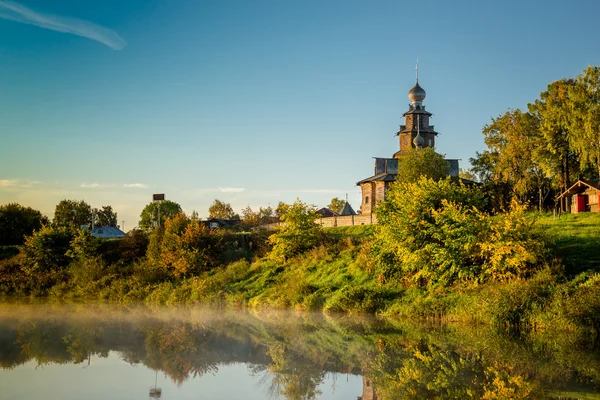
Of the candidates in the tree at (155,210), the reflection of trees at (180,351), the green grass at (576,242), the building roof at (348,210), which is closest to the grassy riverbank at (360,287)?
the green grass at (576,242)

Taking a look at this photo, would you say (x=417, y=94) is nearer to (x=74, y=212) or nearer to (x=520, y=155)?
(x=520, y=155)

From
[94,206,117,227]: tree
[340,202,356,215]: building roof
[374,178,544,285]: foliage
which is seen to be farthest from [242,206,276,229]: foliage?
[94,206,117,227]: tree

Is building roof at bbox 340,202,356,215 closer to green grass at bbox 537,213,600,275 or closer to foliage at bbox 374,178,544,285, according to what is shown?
green grass at bbox 537,213,600,275

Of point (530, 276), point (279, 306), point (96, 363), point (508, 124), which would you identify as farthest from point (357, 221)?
point (96, 363)

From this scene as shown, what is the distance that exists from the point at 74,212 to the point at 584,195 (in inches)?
3860

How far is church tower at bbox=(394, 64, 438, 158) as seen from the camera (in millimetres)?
70875

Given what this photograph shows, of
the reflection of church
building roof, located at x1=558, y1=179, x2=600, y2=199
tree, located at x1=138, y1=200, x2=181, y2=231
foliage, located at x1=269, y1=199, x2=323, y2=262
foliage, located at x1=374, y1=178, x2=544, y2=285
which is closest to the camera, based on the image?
foliage, located at x1=374, y1=178, x2=544, y2=285

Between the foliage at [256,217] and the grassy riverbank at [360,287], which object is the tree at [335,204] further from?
the grassy riverbank at [360,287]

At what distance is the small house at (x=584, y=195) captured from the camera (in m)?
48.8

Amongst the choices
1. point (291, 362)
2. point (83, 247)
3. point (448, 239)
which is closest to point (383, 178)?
point (83, 247)

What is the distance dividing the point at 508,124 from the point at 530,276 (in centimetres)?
3513

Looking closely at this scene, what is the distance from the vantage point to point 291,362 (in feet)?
61.1

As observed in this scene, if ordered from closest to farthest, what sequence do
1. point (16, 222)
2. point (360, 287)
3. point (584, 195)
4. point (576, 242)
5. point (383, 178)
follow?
point (360, 287), point (576, 242), point (584, 195), point (383, 178), point (16, 222)

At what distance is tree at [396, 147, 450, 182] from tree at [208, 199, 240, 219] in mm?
62599
